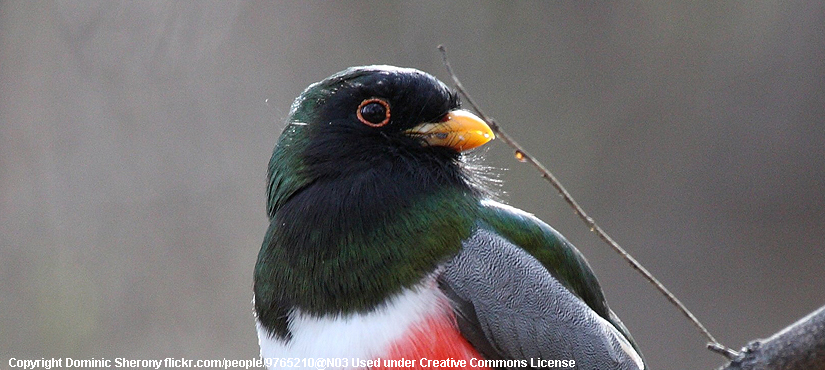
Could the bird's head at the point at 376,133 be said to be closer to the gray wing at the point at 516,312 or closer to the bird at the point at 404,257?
the bird at the point at 404,257

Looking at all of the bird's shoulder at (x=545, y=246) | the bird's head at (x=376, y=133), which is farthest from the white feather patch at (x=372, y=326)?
the bird's head at (x=376, y=133)

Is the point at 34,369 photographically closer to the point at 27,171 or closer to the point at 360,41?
the point at 27,171

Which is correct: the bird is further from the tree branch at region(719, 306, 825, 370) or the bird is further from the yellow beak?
the tree branch at region(719, 306, 825, 370)

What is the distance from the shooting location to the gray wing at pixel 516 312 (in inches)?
112

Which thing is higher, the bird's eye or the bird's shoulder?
the bird's eye

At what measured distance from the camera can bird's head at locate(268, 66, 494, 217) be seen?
3.17 m

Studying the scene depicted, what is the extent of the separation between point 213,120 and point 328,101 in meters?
4.60

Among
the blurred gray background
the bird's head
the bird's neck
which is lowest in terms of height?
the blurred gray background

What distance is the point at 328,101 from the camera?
129 inches

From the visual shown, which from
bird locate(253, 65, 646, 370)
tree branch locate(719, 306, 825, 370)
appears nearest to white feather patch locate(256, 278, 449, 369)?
bird locate(253, 65, 646, 370)

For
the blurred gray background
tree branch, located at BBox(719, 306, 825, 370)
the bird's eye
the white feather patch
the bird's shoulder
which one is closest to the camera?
tree branch, located at BBox(719, 306, 825, 370)

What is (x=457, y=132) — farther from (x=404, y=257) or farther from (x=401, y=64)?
(x=401, y=64)

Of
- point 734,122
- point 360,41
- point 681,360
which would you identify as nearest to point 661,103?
point 734,122

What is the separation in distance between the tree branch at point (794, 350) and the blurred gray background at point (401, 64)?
2.94m
